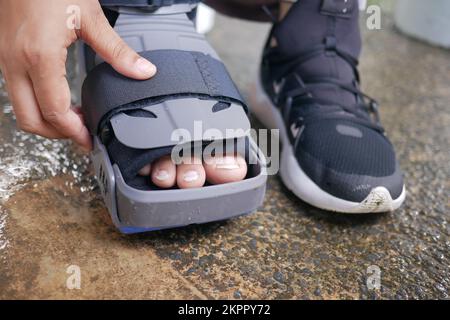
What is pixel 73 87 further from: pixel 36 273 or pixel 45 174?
pixel 36 273

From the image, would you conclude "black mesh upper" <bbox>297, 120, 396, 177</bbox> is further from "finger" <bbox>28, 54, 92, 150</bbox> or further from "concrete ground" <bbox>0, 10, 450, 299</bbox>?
"finger" <bbox>28, 54, 92, 150</bbox>

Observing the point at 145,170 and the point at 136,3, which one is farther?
the point at 136,3

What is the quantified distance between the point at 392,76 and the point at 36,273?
3.82 ft

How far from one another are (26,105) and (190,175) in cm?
27

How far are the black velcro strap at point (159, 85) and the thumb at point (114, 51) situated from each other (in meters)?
0.02

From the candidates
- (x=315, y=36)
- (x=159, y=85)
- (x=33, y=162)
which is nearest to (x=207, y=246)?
(x=159, y=85)

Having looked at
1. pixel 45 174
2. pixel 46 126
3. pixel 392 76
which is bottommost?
pixel 392 76

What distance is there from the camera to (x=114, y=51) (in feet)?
2.53

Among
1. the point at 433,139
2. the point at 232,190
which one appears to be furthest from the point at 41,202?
the point at 433,139

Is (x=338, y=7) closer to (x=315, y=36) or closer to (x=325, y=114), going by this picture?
(x=315, y=36)

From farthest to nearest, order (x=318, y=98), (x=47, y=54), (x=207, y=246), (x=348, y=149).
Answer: (x=318, y=98) < (x=348, y=149) < (x=207, y=246) < (x=47, y=54)

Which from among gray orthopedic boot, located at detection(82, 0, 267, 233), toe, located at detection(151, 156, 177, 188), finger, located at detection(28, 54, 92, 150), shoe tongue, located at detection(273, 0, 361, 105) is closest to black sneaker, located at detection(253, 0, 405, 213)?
shoe tongue, located at detection(273, 0, 361, 105)

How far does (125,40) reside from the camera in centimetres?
86

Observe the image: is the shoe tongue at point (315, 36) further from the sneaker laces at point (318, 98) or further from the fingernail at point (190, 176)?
the fingernail at point (190, 176)
